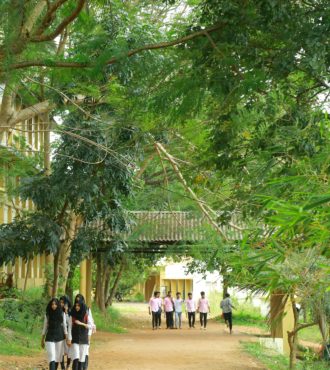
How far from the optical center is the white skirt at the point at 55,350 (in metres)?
12.7

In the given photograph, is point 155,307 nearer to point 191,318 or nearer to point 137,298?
point 191,318

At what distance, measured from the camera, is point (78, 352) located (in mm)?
12938

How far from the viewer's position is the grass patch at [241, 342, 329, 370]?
16.5m

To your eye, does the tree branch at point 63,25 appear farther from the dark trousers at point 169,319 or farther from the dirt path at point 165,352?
the dark trousers at point 169,319

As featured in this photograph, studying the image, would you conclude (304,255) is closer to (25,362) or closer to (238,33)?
(238,33)

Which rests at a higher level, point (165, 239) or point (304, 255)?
point (165, 239)

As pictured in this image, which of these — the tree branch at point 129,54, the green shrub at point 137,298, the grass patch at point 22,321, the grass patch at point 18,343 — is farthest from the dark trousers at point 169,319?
the green shrub at point 137,298

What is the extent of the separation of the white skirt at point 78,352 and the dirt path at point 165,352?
1815 millimetres

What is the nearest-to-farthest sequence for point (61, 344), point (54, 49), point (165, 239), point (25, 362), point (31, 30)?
point (31, 30) < point (54, 49) < point (61, 344) < point (25, 362) < point (165, 239)

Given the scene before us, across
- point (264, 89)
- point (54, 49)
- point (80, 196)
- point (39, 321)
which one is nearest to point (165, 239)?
point (39, 321)

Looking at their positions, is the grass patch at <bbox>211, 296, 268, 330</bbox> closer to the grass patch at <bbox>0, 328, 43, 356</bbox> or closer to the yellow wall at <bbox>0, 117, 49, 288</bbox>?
the yellow wall at <bbox>0, 117, 49, 288</bbox>

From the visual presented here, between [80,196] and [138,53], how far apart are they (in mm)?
9748

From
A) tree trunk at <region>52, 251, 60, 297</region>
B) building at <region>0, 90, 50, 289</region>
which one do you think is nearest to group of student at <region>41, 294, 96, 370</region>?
building at <region>0, 90, 50, 289</region>

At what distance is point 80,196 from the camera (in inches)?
685
